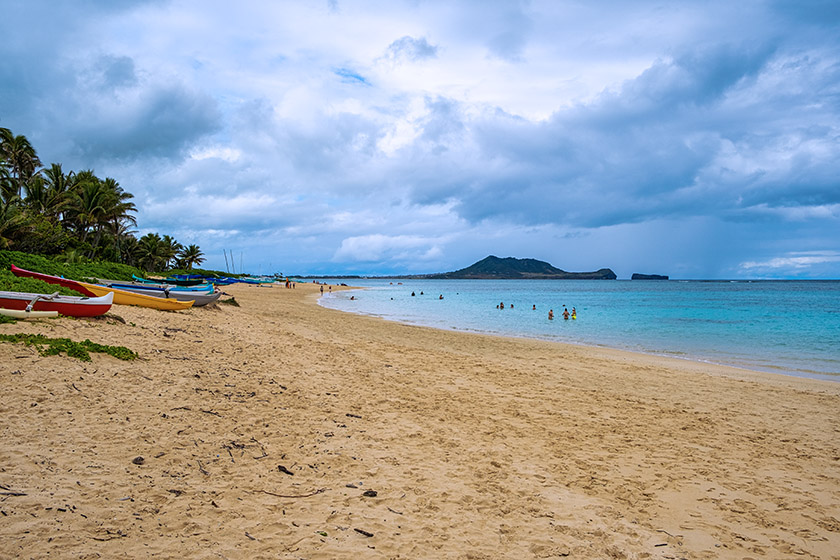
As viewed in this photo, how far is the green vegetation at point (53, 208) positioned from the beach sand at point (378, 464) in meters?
24.0

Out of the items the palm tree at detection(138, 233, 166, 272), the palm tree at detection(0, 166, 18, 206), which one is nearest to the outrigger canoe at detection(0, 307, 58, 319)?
the palm tree at detection(0, 166, 18, 206)

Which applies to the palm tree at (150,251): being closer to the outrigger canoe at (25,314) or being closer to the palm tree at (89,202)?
the palm tree at (89,202)

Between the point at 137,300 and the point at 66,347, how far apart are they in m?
9.70

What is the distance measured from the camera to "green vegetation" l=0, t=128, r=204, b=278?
27.4 metres

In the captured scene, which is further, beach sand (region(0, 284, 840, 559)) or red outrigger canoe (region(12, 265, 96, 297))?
red outrigger canoe (region(12, 265, 96, 297))

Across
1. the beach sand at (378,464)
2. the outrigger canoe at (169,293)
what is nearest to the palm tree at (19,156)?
the outrigger canoe at (169,293)

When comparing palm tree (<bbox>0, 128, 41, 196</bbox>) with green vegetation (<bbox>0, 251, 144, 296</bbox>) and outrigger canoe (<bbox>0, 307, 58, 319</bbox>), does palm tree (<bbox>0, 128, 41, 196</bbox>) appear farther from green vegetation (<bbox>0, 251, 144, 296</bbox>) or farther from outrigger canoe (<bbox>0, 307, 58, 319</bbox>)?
outrigger canoe (<bbox>0, 307, 58, 319</bbox>)

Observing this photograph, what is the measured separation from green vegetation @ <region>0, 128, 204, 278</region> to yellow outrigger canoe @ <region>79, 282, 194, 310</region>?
14.4m

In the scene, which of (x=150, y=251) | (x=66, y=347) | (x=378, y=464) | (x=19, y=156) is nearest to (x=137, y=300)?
(x=66, y=347)

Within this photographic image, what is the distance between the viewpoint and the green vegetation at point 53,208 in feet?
89.8

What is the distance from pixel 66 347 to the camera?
804 centimetres

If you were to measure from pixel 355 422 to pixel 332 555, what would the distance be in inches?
135

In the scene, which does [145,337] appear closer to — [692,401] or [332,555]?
[332,555]

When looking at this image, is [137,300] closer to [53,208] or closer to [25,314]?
[25,314]
